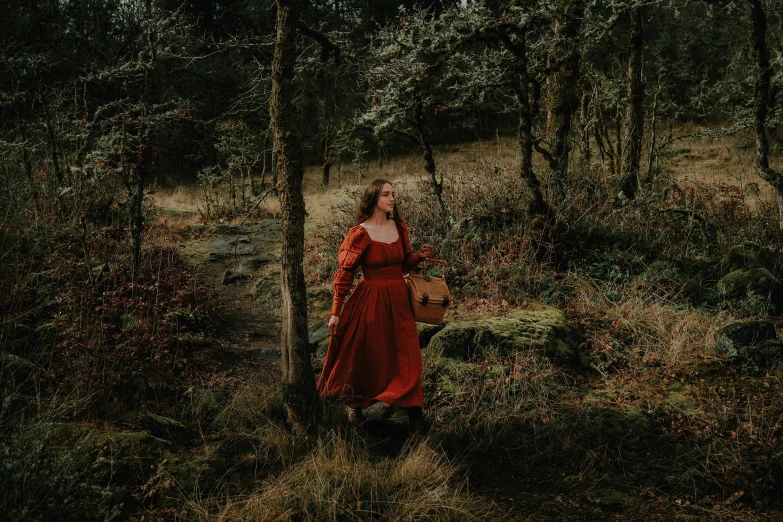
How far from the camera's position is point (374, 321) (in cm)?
452

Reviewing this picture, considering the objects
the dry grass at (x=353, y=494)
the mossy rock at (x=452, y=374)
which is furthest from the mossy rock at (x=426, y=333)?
the dry grass at (x=353, y=494)

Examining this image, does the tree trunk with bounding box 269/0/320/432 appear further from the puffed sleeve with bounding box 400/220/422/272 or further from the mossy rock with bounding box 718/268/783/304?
the mossy rock with bounding box 718/268/783/304

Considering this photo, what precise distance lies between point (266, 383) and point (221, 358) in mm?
1186

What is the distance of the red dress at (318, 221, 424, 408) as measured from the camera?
4.44 m

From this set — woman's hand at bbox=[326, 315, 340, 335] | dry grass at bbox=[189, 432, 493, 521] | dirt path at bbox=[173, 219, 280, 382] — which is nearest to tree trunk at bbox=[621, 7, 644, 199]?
dirt path at bbox=[173, 219, 280, 382]

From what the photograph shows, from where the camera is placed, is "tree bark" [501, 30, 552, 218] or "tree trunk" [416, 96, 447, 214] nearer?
"tree bark" [501, 30, 552, 218]

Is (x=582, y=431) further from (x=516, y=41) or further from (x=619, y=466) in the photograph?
(x=516, y=41)

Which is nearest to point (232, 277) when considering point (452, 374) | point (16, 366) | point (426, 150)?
point (426, 150)

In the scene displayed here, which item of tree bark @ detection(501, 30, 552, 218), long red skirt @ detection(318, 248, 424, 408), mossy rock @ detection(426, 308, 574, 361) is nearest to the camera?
long red skirt @ detection(318, 248, 424, 408)

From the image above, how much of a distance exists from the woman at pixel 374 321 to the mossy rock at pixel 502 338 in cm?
119

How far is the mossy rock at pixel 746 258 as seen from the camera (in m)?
7.42

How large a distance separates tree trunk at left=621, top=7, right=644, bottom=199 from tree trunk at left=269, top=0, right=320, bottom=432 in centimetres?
708

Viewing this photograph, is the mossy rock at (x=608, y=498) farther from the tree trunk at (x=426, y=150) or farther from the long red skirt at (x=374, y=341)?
the tree trunk at (x=426, y=150)

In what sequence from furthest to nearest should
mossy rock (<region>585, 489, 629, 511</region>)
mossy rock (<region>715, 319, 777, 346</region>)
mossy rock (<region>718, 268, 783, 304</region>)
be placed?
mossy rock (<region>718, 268, 783, 304</region>)
mossy rock (<region>715, 319, 777, 346</region>)
mossy rock (<region>585, 489, 629, 511</region>)
